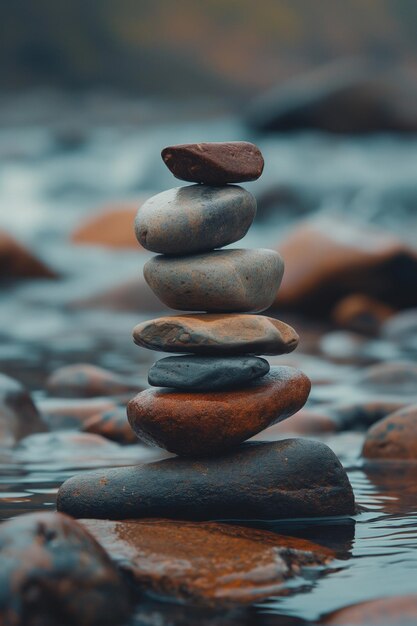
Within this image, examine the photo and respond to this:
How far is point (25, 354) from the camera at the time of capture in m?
9.22

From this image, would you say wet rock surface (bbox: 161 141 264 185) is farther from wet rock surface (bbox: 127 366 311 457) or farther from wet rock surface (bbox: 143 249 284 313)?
wet rock surface (bbox: 127 366 311 457)

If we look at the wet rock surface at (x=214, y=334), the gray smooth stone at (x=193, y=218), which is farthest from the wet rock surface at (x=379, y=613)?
the gray smooth stone at (x=193, y=218)

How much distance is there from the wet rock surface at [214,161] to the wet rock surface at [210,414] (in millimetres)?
784

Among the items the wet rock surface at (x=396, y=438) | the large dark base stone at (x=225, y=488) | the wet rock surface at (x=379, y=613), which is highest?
the wet rock surface at (x=396, y=438)

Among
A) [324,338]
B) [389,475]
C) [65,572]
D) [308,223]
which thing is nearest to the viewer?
[65,572]

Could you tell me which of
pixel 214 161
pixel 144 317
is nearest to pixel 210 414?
pixel 214 161

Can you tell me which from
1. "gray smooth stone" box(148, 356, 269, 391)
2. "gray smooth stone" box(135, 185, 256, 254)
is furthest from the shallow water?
"gray smooth stone" box(135, 185, 256, 254)

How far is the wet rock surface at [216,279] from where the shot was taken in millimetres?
3770

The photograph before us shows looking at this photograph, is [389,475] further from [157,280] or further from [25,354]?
[25,354]

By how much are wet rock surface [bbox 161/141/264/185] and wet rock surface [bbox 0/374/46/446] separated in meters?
2.09

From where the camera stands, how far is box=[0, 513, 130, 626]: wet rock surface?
2662 mm

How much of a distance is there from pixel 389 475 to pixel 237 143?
1681 mm

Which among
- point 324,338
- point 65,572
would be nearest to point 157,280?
point 65,572

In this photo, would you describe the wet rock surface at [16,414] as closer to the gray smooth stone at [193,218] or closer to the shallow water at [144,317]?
the shallow water at [144,317]
